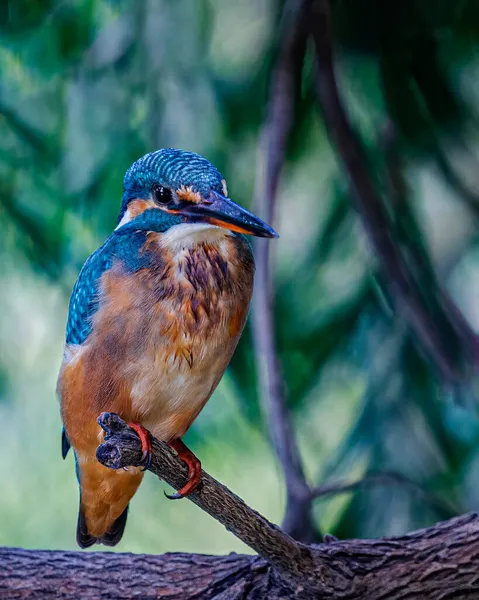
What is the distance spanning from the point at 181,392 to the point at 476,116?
4.01 feet

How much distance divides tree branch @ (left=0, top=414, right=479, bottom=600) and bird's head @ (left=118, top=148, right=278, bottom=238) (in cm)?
44

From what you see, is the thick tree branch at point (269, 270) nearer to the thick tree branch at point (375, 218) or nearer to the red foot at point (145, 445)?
the thick tree branch at point (375, 218)

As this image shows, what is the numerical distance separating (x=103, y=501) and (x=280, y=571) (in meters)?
0.31

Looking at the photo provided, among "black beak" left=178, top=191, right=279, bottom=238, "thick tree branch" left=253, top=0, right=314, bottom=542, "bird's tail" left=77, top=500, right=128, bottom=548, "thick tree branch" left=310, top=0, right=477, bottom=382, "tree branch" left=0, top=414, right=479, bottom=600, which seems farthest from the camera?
"thick tree branch" left=310, top=0, right=477, bottom=382

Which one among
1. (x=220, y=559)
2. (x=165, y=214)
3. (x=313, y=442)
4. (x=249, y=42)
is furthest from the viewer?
(x=313, y=442)

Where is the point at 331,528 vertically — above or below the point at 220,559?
above

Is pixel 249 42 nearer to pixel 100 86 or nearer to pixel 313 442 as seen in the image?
pixel 100 86

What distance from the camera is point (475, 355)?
204cm

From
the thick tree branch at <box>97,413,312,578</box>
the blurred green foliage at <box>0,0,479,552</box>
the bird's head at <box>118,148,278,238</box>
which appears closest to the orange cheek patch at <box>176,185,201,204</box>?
the bird's head at <box>118,148,278,238</box>

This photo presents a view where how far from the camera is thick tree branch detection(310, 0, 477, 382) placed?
1.96 m

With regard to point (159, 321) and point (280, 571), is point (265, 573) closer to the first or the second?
point (280, 571)

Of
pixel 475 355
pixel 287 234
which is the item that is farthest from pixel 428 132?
pixel 475 355

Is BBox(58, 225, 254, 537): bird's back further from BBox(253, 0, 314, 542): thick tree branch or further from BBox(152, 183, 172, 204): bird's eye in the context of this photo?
BBox(253, 0, 314, 542): thick tree branch

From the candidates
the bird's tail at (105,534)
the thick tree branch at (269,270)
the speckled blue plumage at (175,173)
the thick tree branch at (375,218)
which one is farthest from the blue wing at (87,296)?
the thick tree branch at (375,218)
